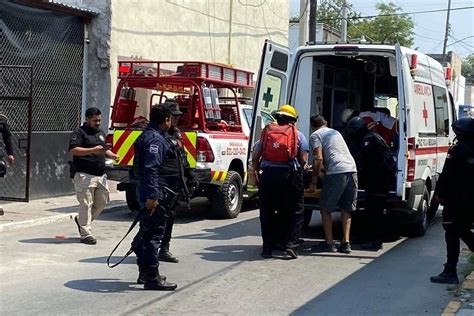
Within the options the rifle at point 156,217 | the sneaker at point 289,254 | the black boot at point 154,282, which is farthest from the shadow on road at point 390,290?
the rifle at point 156,217

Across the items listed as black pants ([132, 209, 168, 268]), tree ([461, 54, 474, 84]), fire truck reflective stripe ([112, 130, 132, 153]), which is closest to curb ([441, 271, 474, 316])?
black pants ([132, 209, 168, 268])

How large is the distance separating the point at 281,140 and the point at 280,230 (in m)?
1.12

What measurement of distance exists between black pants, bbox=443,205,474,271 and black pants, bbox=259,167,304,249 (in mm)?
1847

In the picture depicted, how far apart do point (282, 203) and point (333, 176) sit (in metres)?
0.78

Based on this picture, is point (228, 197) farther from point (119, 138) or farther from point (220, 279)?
point (220, 279)

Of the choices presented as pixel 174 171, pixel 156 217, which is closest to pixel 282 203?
pixel 174 171

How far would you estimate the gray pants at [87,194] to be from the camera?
353 inches

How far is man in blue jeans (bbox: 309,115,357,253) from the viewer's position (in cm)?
854

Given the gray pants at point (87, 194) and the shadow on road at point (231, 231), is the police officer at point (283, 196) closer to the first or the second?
the shadow on road at point (231, 231)

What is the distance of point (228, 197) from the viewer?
37.2 ft

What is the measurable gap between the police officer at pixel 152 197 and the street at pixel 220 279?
0.66 feet

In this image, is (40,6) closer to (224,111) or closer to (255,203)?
(224,111)

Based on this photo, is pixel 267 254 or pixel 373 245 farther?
pixel 373 245

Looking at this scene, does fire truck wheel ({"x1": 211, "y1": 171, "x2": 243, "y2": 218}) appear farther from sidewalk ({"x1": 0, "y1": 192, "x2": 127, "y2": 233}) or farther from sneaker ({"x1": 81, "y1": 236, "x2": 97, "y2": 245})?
sneaker ({"x1": 81, "y1": 236, "x2": 97, "y2": 245})
